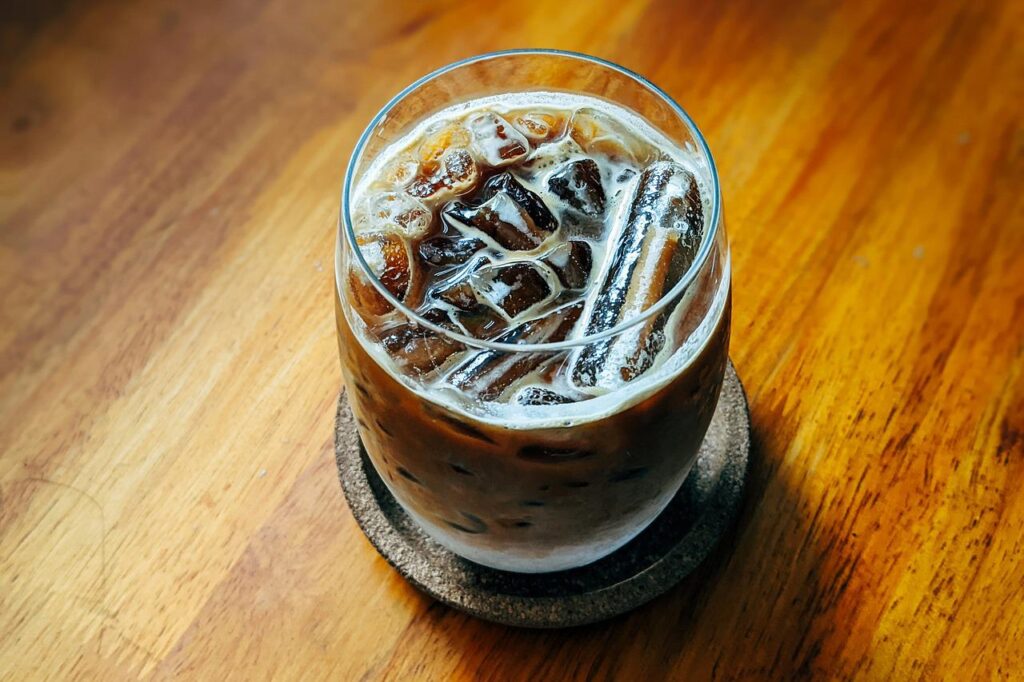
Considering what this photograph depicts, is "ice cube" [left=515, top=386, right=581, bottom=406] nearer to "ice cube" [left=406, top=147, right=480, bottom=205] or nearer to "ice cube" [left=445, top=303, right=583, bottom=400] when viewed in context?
"ice cube" [left=445, top=303, right=583, bottom=400]

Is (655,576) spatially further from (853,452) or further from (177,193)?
(177,193)

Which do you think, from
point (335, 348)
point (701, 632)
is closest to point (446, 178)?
point (335, 348)

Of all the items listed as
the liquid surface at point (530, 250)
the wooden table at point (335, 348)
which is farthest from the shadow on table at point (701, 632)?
the liquid surface at point (530, 250)

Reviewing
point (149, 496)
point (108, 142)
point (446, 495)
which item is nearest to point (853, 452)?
point (446, 495)

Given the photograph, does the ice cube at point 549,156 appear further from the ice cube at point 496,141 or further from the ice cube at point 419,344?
the ice cube at point 419,344

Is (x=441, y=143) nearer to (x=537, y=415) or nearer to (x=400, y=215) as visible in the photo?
(x=400, y=215)
